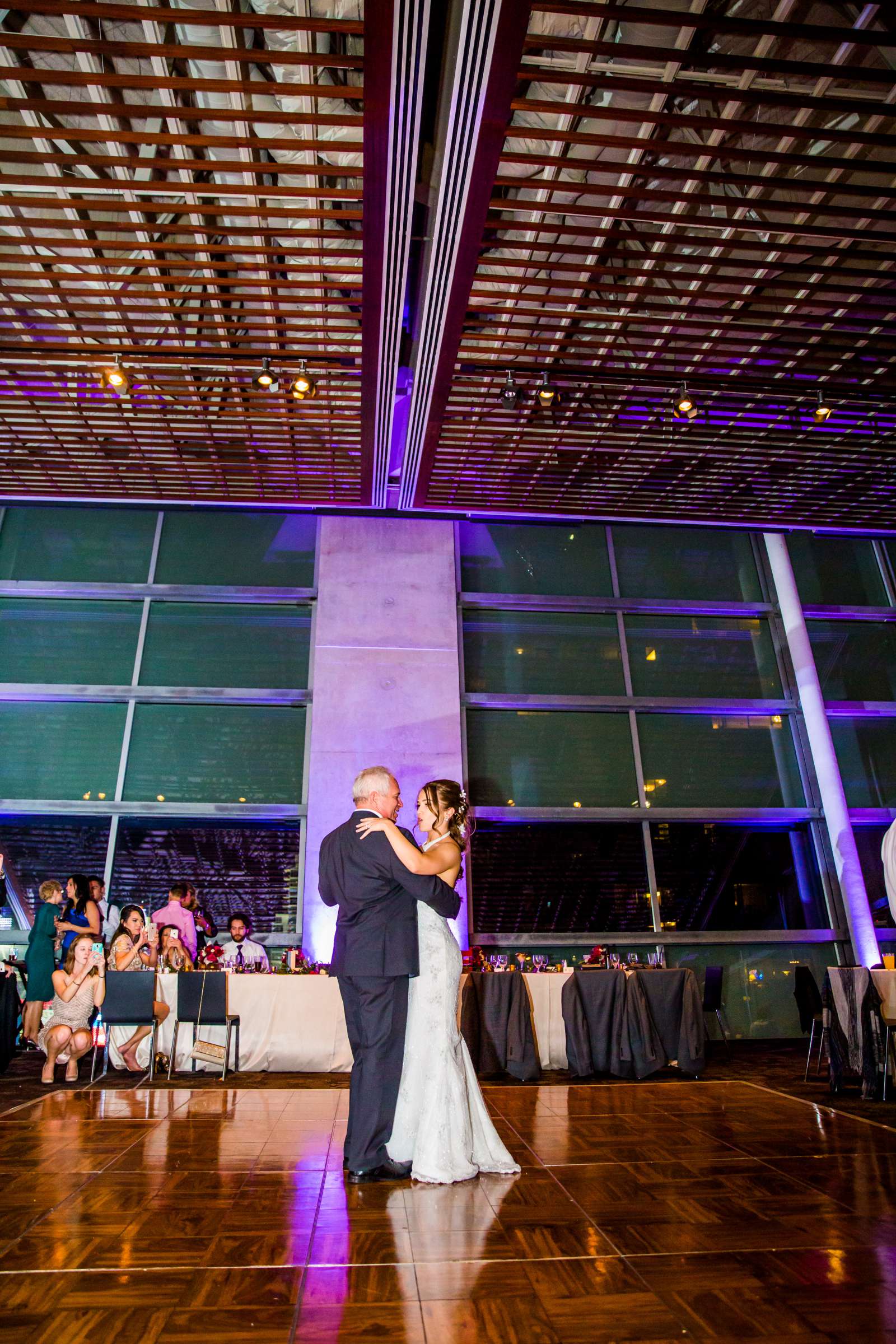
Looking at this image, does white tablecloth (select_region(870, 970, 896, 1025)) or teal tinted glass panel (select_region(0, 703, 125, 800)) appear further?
teal tinted glass panel (select_region(0, 703, 125, 800))

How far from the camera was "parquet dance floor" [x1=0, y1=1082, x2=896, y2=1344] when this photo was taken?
6.02 ft

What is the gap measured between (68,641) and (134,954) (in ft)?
13.3

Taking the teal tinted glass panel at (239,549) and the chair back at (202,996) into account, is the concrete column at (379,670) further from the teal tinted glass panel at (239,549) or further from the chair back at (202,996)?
the chair back at (202,996)

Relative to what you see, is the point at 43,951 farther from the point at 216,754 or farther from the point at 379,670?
the point at 379,670

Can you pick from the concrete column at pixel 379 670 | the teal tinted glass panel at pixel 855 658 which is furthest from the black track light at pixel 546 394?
the teal tinted glass panel at pixel 855 658

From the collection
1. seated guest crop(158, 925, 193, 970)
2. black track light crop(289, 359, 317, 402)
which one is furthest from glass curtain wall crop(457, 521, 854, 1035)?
black track light crop(289, 359, 317, 402)

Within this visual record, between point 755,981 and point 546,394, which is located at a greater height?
point 546,394

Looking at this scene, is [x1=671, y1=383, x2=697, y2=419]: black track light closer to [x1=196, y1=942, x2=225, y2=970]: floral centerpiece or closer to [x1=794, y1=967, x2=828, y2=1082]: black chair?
[x1=794, y1=967, x2=828, y2=1082]: black chair

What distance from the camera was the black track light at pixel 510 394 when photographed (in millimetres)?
6012

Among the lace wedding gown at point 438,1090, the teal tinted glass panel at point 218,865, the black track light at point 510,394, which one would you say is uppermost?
the black track light at point 510,394

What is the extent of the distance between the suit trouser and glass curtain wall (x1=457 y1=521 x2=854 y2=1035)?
5.19 m

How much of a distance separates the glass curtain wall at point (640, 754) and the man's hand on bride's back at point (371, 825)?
209 inches

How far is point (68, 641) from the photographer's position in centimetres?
901

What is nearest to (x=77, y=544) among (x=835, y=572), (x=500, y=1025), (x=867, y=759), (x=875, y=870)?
(x=500, y=1025)
